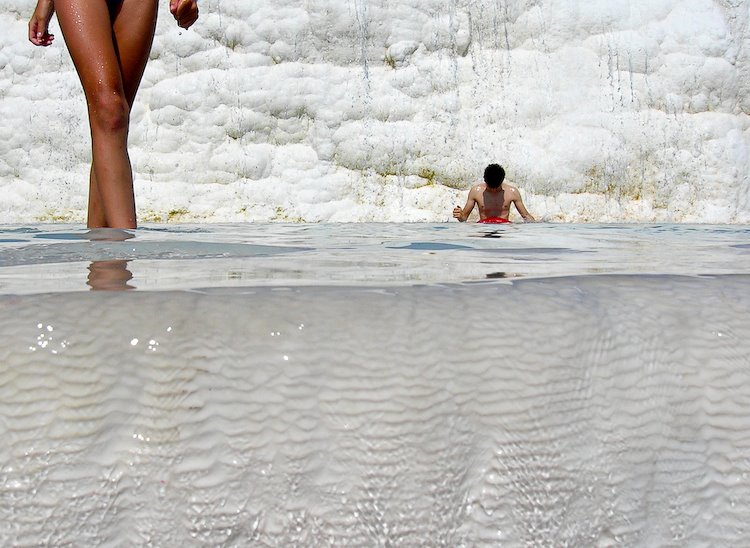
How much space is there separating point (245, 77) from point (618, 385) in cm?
718

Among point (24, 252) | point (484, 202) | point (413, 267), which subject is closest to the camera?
point (413, 267)

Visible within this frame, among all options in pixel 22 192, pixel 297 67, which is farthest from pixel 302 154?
pixel 22 192

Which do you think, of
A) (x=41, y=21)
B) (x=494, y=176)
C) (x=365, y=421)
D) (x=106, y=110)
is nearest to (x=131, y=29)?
(x=106, y=110)

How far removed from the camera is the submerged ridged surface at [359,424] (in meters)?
0.45

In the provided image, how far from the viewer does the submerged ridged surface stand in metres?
0.45

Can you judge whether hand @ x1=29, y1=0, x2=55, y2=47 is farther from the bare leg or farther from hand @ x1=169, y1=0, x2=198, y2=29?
hand @ x1=169, y1=0, x2=198, y2=29

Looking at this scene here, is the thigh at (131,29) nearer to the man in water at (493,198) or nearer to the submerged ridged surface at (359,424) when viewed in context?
the submerged ridged surface at (359,424)

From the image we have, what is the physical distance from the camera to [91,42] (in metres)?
1.96

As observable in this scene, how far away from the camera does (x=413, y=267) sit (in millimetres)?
1076

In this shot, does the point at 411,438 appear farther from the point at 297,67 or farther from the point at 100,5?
the point at 297,67

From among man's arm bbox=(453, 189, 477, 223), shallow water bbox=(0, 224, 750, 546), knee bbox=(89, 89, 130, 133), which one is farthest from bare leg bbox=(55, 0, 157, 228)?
man's arm bbox=(453, 189, 477, 223)

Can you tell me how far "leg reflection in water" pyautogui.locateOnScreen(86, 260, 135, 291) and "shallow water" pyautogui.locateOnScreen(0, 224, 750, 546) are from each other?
12 centimetres

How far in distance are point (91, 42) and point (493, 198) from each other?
16.0 ft

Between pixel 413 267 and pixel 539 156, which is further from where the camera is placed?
pixel 539 156
